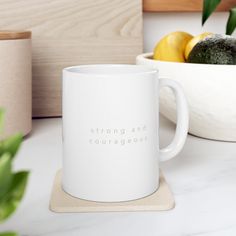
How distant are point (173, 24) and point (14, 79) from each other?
0.37m

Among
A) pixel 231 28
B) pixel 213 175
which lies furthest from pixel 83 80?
pixel 231 28

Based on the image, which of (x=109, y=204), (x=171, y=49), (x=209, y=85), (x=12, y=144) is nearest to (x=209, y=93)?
(x=209, y=85)

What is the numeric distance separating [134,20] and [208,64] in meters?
0.23

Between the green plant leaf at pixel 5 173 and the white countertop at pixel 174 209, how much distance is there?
0.12 m

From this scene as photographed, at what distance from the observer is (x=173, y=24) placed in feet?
2.54

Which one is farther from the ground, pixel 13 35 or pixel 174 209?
pixel 13 35

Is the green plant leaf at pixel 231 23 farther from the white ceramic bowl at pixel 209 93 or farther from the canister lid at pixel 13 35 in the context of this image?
the canister lid at pixel 13 35

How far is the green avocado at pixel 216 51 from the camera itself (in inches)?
20.4

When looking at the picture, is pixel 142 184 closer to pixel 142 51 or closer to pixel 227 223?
pixel 227 223

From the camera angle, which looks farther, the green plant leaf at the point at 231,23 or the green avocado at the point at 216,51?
the green plant leaf at the point at 231,23

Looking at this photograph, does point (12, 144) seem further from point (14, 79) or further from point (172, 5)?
point (172, 5)

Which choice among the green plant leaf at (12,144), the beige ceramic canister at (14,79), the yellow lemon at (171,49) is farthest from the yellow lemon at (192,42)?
the green plant leaf at (12,144)

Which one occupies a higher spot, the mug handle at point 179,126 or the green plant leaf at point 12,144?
the green plant leaf at point 12,144

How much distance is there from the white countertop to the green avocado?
11 centimetres
